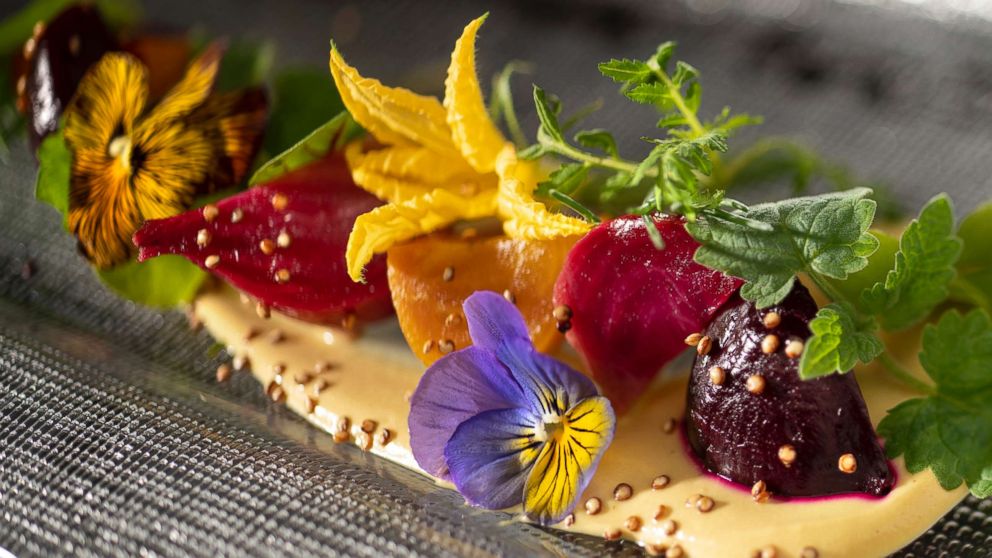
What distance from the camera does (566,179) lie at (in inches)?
43.6

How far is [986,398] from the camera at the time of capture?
1.01 m

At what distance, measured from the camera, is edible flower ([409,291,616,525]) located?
41.3 inches

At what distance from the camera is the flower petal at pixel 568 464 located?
3.45 ft

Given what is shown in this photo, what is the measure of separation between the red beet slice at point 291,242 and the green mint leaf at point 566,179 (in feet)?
0.77

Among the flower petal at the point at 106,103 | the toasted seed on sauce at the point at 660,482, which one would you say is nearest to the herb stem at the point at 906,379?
the toasted seed on sauce at the point at 660,482

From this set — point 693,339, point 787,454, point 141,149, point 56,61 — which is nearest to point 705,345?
point 693,339

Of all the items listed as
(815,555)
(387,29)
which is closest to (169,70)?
(387,29)

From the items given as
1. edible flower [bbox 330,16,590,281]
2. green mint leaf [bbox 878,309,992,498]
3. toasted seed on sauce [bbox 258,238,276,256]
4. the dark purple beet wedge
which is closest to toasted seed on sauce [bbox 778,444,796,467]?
the dark purple beet wedge

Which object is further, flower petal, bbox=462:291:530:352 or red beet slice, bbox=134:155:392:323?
red beet slice, bbox=134:155:392:323

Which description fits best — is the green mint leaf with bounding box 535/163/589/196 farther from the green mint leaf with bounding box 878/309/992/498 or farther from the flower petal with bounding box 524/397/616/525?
the green mint leaf with bounding box 878/309/992/498

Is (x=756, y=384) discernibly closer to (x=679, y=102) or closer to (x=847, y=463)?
(x=847, y=463)

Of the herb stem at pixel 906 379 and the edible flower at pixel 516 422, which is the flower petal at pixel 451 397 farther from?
the herb stem at pixel 906 379

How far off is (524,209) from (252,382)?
0.43m

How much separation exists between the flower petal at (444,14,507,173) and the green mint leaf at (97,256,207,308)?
1.39ft
